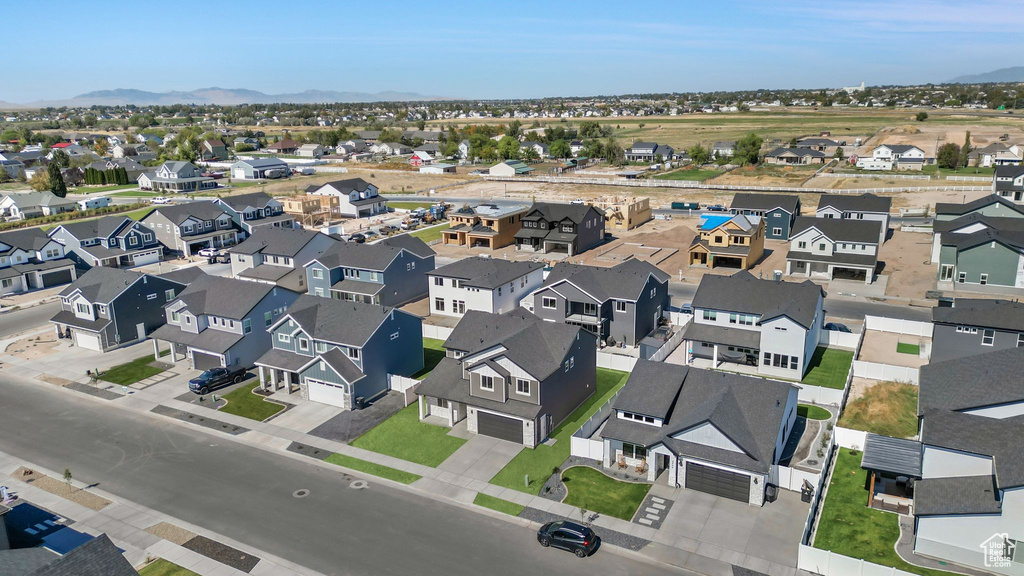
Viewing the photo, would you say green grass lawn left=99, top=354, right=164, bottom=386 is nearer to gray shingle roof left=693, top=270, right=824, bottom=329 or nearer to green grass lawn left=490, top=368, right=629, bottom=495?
green grass lawn left=490, top=368, right=629, bottom=495

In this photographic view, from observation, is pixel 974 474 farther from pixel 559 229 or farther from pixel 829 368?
pixel 559 229

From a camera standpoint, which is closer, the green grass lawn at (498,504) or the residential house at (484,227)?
the green grass lawn at (498,504)

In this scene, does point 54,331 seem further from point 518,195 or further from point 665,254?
point 518,195

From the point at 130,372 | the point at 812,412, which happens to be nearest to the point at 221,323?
the point at 130,372

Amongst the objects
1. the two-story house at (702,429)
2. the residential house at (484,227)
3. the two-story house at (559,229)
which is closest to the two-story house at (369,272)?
the residential house at (484,227)

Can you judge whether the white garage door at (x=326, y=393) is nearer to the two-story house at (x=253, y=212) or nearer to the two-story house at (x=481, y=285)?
the two-story house at (x=481, y=285)

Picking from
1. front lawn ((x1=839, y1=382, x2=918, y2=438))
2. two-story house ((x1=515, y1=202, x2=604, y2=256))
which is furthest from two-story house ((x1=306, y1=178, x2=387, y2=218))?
front lawn ((x1=839, y1=382, x2=918, y2=438))

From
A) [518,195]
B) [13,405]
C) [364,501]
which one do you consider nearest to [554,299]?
[364,501]
